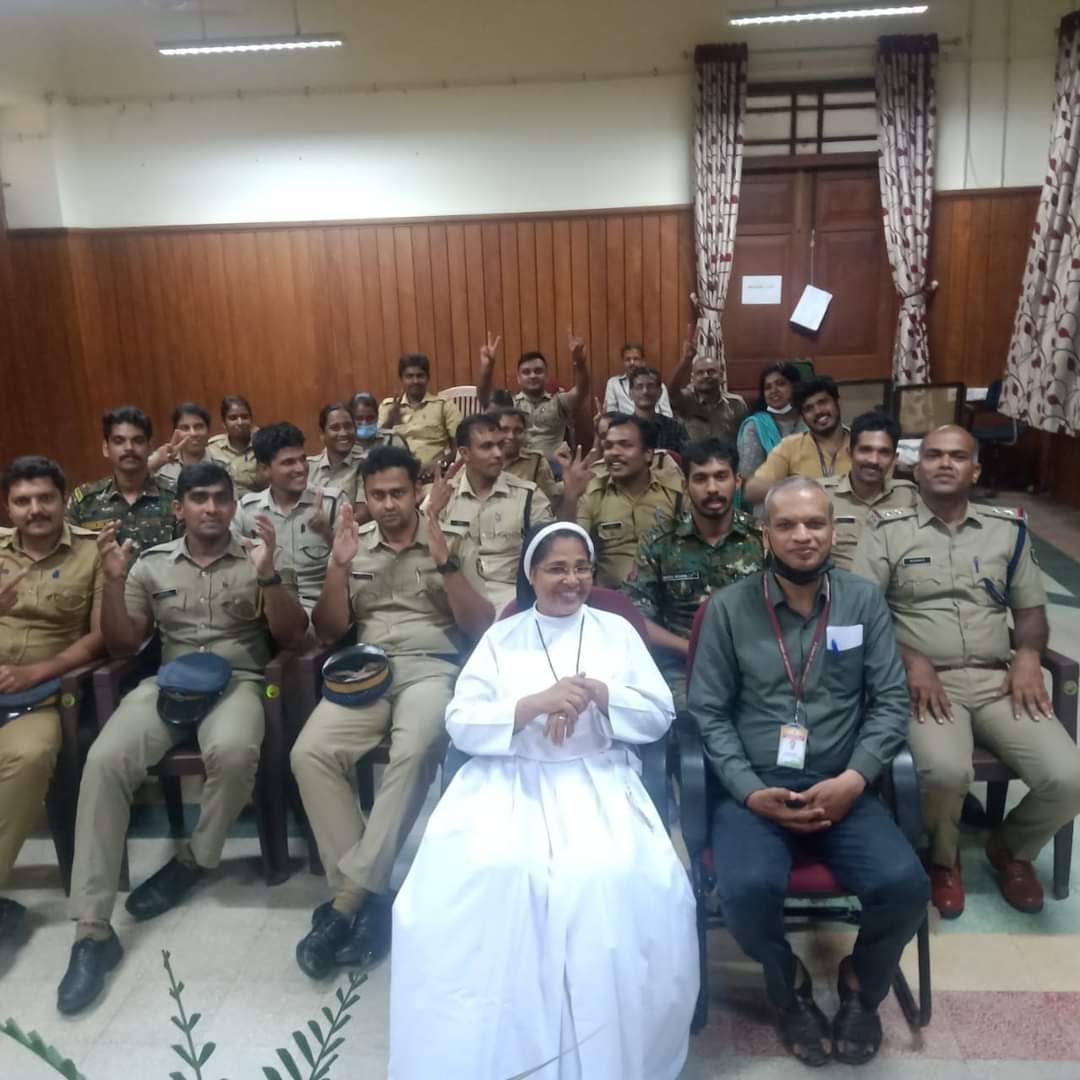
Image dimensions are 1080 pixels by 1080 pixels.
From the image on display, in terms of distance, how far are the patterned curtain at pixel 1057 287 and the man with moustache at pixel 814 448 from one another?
307 cm

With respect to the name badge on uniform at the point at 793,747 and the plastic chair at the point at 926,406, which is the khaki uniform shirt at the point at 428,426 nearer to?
the plastic chair at the point at 926,406

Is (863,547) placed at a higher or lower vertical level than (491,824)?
higher

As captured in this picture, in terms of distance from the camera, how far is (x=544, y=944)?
1913mm

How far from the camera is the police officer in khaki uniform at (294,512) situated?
3662 millimetres

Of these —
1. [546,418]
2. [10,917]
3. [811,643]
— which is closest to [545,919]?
[811,643]

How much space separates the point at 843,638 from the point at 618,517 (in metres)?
1.60

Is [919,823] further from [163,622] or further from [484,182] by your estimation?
[484,182]

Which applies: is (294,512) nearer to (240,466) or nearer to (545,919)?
(240,466)

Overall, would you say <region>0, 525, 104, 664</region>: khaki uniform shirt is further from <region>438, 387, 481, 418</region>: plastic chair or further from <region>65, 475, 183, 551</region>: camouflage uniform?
<region>438, 387, 481, 418</region>: plastic chair

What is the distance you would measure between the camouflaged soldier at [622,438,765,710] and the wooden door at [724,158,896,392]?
5136mm

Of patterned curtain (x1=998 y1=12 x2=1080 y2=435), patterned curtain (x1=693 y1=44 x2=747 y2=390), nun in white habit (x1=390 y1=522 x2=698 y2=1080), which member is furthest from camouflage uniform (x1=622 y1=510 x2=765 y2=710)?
patterned curtain (x1=998 y1=12 x2=1080 y2=435)

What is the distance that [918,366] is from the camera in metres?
7.57

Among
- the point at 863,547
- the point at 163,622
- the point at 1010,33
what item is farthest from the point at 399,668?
the point at 1010,33

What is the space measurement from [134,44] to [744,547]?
7.46 metres
